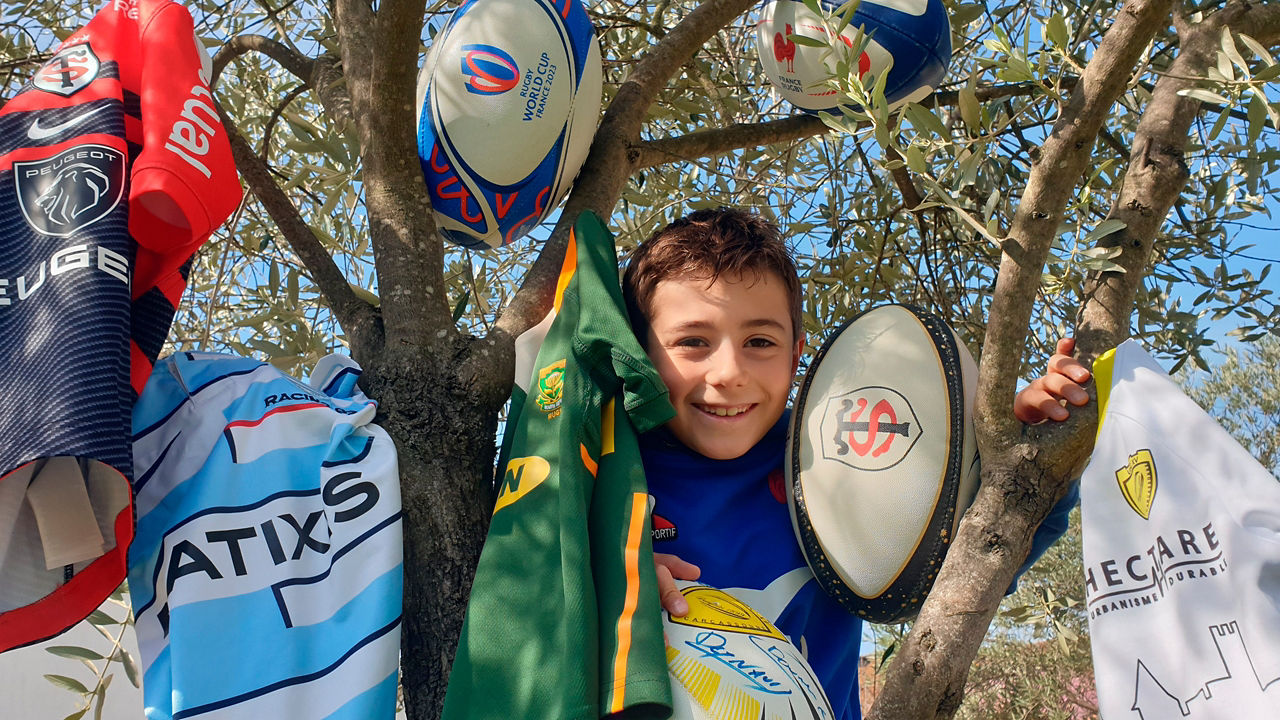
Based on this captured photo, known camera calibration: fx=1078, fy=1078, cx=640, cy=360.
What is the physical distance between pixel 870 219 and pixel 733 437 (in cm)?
152

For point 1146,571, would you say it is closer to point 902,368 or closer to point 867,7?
point 902,368

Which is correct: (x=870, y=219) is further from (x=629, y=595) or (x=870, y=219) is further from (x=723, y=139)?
(x=629, y=595)

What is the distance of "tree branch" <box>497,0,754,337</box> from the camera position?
2076 millimetres

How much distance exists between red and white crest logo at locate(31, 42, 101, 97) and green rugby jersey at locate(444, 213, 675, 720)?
0.85m

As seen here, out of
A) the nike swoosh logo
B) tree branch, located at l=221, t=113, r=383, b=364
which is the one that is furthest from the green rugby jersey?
the nike swoosh logo

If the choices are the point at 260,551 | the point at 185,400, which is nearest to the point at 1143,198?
the point at 260,551

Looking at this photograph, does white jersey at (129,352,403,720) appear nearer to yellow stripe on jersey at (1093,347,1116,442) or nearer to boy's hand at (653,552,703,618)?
boy's hand at (653,552,703,618)

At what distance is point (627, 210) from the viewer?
11.9 ft

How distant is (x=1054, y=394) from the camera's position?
156cm

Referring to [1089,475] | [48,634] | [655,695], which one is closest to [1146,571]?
[1089,475]

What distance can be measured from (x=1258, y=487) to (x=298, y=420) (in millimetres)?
1408

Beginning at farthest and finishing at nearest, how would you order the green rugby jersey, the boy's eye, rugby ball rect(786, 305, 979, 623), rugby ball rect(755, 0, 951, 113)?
rugby ball rect(755, 0, 951, 113)
the boy's eye
rugby ball rect(786, 305, 979, 623)
the green rugby jersey

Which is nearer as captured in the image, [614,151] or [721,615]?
[721,615]

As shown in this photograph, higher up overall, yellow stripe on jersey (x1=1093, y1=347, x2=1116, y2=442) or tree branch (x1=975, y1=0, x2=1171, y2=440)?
tree branch (x1=975, y1=0, x2=1171, y2=440)
